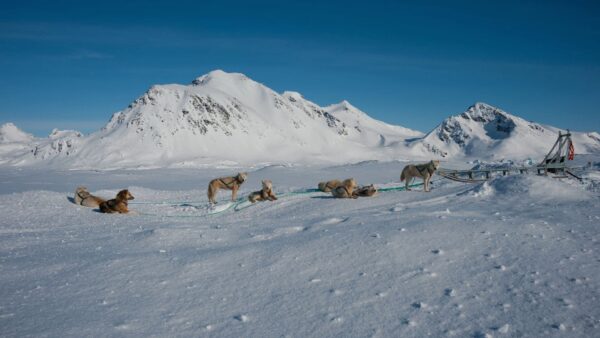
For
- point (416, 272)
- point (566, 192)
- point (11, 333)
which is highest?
point (566, 192)

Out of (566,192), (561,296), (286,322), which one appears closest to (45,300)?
(286,322)

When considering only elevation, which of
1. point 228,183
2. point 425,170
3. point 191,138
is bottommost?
point 228,183

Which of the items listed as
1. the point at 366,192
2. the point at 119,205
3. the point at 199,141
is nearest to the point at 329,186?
the point at 366,192

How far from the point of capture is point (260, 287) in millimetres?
5391

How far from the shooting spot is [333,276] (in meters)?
5.59

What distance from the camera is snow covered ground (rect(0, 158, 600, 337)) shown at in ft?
14.1

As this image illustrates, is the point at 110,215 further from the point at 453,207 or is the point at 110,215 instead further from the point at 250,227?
the point at 453,207

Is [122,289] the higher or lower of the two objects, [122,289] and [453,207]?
the lower

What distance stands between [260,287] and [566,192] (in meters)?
8.52

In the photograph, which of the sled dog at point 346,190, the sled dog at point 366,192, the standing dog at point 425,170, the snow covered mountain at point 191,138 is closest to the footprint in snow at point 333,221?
the sled dog at point 346,190

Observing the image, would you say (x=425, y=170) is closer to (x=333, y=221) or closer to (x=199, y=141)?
(x=333, y=221)

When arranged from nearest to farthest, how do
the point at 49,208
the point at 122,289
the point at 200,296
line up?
the point at 200,296
the point at 122,289
the point at 49,208

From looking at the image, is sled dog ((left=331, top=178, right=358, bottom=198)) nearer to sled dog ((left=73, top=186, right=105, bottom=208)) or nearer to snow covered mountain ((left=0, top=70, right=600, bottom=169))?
sled dog ((left=73, top=186, right=105, bottom=208))

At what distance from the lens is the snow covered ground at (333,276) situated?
4.30m
